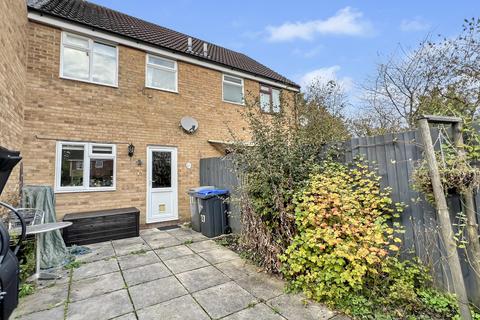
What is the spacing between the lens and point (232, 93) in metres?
9.66

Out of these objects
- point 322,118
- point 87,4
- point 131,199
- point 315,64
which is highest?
point 87,4

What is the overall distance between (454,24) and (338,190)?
7.31 m

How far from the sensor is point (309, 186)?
374cm

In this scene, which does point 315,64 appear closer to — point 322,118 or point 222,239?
point 322,118

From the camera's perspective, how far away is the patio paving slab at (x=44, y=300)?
117 inches

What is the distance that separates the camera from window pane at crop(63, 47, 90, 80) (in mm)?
6461

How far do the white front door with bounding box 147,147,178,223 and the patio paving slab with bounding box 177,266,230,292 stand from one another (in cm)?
380

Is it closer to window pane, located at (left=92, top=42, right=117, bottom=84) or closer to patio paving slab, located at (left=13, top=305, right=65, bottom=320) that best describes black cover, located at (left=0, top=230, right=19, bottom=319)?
patio paving slab, located at (left=13, top=305, right=65, bottom=320)

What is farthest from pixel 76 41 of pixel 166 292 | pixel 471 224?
pixel 471 224

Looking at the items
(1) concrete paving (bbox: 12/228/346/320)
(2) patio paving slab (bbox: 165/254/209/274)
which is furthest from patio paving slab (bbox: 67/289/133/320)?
(2) patio paving slab (bbox: 165/254/209/274)

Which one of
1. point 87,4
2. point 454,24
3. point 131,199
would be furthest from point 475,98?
point 87,4

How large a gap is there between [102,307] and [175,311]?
3.22 feet

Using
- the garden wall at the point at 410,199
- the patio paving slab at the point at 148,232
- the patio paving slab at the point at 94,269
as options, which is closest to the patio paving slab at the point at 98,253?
the patio paving slab at the point at 94,269

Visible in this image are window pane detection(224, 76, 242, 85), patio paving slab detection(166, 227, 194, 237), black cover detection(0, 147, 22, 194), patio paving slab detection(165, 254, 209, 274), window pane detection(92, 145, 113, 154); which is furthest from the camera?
window pane detection(224, 76, 242, 85)
